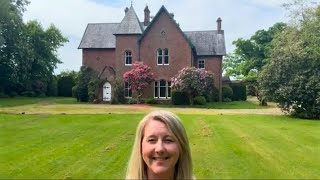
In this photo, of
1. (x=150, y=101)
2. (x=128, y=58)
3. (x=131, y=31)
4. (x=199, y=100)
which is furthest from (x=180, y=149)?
(x=128, y=58)

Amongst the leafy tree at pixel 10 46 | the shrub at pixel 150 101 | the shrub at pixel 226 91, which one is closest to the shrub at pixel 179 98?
the shrub at pixel 150 101

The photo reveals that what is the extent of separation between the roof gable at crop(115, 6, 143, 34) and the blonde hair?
39656 millimetres

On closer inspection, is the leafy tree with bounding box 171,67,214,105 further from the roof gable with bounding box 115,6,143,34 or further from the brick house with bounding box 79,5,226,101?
the roof gable with bounding box 115,6,143,34

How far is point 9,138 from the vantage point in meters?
15.9

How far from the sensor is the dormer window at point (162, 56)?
4159 centimetres

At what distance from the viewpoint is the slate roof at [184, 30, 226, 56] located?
1702 inches

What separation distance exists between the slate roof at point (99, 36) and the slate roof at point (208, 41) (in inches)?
269

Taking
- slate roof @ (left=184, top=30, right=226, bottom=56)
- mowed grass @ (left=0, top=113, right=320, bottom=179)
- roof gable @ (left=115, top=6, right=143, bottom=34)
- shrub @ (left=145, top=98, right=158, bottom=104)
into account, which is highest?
roof gable @ (left=115, top=6, right=143, bottom=34)

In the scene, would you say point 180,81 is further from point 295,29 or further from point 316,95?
point 316,95

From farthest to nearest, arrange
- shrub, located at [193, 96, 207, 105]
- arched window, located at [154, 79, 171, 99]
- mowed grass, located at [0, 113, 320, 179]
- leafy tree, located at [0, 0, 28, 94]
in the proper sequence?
leafy tree, located at [0, 0, 28, 94]
arched window, located at [154, 79, 171, 99]
shrub, located at [193, 96, 207, 105]
mowed grass, located at [0, 113, 320, 179]

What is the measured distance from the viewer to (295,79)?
27.5 meters

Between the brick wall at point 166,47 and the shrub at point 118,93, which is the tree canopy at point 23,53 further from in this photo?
the brick wall at point 166,47

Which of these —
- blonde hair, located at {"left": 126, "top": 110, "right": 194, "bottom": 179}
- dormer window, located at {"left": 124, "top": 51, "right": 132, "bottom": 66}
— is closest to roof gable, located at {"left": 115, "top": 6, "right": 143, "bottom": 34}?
dormer window, located at {"left": 124, "top": 51, "right": 132, "bottom": 66}

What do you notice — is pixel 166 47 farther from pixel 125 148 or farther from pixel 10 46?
pixel 125 148
